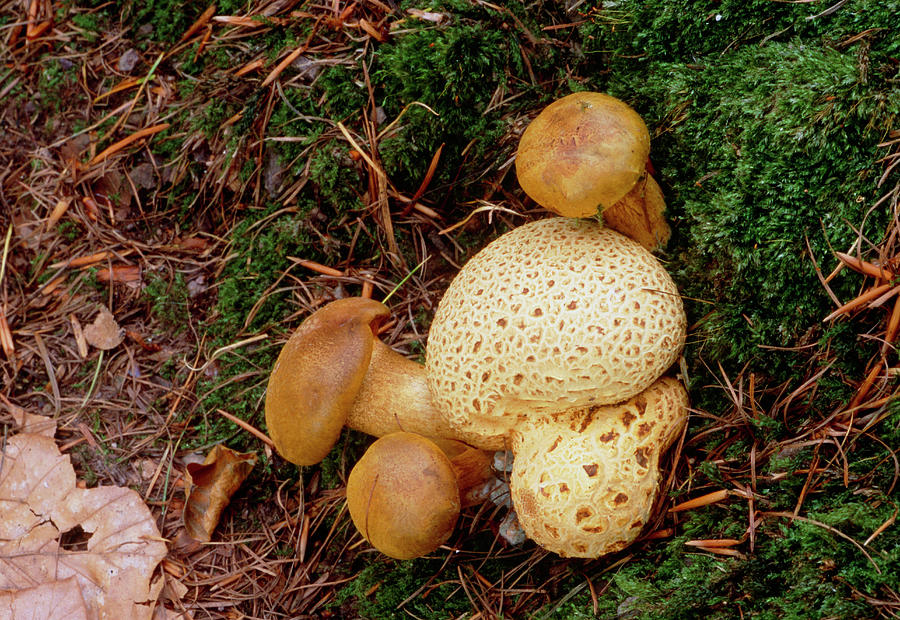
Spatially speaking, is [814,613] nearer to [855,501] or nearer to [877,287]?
[855,501]

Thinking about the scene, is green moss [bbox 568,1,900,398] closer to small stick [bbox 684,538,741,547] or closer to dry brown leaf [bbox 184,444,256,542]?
small stick [bbox 684,538,741,547]

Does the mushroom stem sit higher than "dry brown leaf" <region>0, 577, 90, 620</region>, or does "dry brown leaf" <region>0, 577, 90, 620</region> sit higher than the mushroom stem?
the mushroom stem

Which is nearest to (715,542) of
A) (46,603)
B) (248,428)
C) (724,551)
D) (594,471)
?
(724,551)

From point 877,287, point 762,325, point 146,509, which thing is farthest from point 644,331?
point 146,509

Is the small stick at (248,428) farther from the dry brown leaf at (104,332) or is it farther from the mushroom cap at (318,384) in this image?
the dry brown leaf at (104,332)

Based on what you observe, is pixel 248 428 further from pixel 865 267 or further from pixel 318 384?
pixel 865 267

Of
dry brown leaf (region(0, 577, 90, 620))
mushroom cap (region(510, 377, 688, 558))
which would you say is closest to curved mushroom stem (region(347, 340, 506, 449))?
mushroom cap (region(510, 377, 688, 558))

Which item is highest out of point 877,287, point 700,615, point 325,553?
point 877,287
